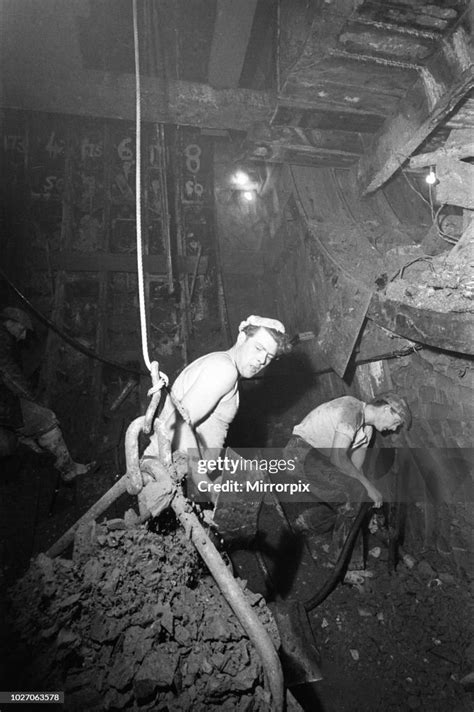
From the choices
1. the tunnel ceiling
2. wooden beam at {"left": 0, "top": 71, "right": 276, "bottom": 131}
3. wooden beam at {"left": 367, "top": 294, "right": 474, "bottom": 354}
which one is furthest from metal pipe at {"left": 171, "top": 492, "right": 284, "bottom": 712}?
wooden beam at {"left": 0, "top": 71, "right": 276, "bottom": 131}

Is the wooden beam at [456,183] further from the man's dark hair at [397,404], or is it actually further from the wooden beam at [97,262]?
the wooden beam at [97,262]

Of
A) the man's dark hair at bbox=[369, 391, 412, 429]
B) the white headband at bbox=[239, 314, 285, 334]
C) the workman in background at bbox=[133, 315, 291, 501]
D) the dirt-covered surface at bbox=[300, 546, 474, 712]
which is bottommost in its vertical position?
the dirt-covered surface at bbox=[300, 546, 474, 712]

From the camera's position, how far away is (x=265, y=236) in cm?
703

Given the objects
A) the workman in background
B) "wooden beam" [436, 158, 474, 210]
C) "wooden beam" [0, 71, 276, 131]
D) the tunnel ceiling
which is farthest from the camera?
"wooden beam" [0, 71, 276, 131]

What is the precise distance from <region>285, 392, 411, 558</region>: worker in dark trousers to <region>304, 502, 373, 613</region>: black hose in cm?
22

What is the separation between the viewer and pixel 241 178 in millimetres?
7516

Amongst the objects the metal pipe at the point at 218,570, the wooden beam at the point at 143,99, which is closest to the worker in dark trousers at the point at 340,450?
the metal pipe at the point at 218,570

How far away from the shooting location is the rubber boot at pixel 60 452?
407 cm

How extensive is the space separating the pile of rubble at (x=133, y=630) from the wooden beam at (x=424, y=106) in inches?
173

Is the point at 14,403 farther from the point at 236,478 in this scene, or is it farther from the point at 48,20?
the point at 48,20

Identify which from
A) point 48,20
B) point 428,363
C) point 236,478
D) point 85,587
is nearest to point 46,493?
point 85,587

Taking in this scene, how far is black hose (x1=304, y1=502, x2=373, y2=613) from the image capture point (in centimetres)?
327

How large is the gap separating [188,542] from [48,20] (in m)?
7.36

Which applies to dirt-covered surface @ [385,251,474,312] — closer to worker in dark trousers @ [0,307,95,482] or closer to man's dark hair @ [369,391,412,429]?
man's dark hair @ [369,391,412,429]
